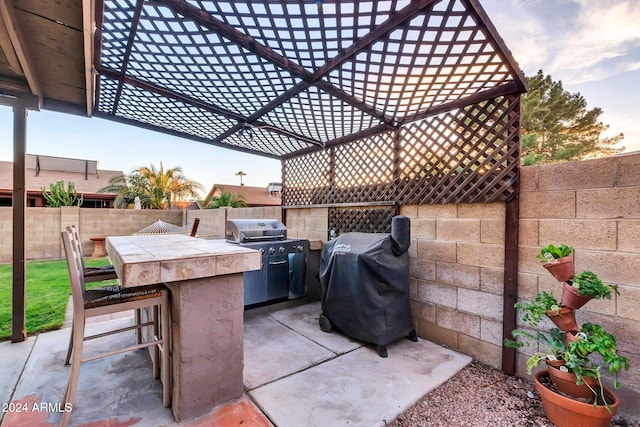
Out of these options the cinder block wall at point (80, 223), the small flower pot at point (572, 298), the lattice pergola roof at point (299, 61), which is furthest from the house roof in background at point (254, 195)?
the small flower pot at point (572, 298)

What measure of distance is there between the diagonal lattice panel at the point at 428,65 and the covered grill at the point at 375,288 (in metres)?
1.25

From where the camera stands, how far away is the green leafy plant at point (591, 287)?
1669 millimetres

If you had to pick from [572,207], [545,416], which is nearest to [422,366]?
[545,416]

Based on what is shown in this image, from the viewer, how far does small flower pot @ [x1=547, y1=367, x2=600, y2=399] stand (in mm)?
1726

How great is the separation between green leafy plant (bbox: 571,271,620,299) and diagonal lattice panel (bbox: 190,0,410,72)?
6.66 feet

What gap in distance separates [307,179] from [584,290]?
380 centimetres

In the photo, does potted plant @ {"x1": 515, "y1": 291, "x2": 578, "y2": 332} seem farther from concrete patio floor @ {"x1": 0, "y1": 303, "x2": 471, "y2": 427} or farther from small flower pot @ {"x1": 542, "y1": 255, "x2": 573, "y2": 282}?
concrete patio floor @ {"x1": 0, "y1": 303, "x2": 471, "y2": 427}

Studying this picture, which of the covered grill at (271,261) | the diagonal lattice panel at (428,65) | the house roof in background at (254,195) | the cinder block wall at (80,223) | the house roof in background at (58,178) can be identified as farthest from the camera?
the house roof in background at (254,195)

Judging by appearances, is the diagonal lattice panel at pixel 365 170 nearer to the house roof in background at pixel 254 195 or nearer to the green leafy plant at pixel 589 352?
the green leafy plant at pixel 589 352

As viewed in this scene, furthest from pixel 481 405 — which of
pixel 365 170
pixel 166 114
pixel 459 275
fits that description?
pixel 166 114

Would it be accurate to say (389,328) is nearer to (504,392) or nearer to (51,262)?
(504,392)

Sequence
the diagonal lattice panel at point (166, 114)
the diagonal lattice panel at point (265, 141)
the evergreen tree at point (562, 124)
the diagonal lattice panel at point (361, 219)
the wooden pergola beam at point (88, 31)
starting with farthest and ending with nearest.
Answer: the evergreen tree at point (562, 124), the diagonal lattice panel at point (265, 141), the diagonal lattice panel at point (361, 219), the diagonal lattice panel at point (166, 114), the wooden pergola beam at point (88, 31)

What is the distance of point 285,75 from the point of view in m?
2.52

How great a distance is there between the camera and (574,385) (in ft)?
5.68
